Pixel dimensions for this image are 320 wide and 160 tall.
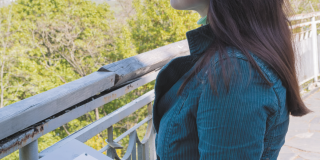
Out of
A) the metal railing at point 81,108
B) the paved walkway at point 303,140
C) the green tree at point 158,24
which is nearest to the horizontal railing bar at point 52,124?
the metal railing at point 81,108

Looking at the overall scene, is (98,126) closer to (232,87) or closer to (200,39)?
(200,39)

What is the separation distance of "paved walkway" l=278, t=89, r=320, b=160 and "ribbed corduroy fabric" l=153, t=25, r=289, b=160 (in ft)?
8.10

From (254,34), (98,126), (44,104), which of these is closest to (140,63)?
(98,126)

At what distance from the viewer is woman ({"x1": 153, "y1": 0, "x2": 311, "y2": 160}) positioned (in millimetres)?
601

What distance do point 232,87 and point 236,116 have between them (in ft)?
0.21

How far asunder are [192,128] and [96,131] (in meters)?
0.65

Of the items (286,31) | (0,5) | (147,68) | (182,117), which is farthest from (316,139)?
(0,5)

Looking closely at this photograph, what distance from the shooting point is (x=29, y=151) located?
36.7 inches

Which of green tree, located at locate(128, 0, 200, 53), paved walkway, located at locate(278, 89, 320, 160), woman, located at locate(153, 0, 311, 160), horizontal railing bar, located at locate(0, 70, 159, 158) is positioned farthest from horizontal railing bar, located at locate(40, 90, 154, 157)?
green tree, located at locate(128, 0, 200, 53)

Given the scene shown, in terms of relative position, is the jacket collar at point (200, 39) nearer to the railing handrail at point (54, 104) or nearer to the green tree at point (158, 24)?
the railing handrail at point (54, 104)

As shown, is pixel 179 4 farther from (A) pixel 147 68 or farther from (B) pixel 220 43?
(A) pixel 147 68

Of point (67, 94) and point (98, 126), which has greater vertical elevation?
point (67, 94)

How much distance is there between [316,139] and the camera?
3.15 metres

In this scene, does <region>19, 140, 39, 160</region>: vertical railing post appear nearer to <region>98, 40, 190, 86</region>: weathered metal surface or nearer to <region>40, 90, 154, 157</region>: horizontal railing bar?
<region>40, 90, 154, 157</region>: horizontal railing bar
